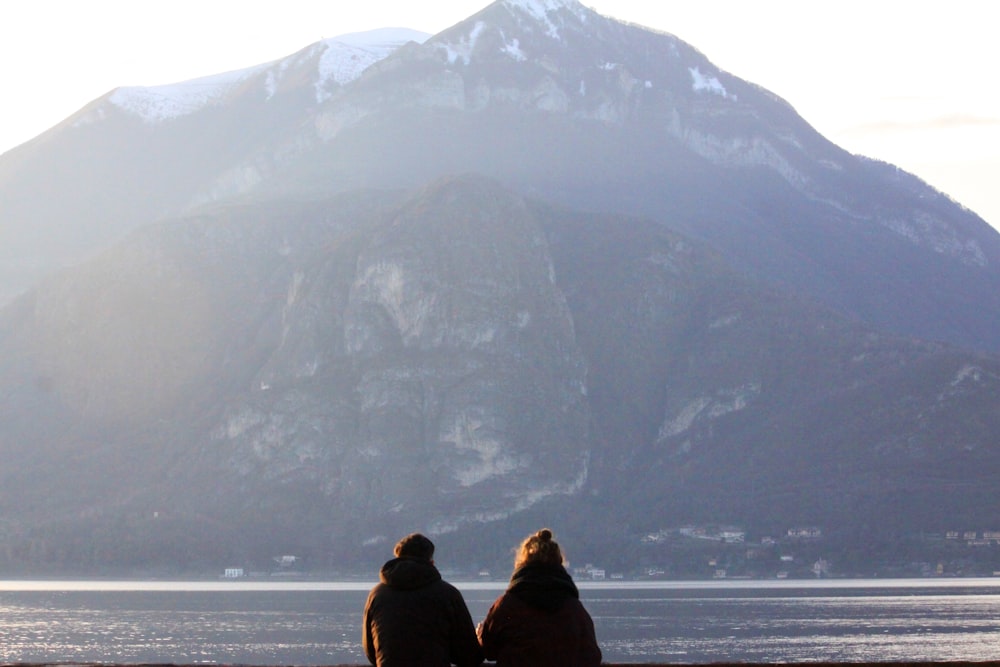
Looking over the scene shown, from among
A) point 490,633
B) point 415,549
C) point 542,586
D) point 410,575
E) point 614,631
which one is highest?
point 415,549

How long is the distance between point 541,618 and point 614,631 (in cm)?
11639

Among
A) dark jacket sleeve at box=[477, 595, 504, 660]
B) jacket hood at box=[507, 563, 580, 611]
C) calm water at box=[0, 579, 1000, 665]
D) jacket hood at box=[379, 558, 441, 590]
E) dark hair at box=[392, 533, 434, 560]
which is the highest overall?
dark hair at box=[392, 533, 434, 560]

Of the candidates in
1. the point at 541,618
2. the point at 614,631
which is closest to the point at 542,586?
the point at 541,618

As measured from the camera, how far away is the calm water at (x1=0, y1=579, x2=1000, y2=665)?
103 metres

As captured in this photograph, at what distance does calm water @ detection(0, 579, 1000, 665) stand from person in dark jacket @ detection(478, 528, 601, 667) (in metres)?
70.8

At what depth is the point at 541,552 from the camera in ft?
54.9

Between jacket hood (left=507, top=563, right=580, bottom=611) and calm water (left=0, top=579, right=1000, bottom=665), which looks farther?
calm water (left=0, top=579, right=1000, bottom=665)

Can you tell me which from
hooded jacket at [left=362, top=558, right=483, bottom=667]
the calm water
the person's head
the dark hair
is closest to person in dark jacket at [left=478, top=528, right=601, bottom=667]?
the person's head

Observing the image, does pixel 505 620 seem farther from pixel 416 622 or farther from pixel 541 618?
pixel 416 622

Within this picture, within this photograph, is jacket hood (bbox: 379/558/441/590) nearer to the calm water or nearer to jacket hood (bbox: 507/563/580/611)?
jacket hood (bbox: 507/563/580/611)

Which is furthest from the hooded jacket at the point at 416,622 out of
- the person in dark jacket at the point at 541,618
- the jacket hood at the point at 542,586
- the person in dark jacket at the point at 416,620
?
the jacket hood at the point at 542,586

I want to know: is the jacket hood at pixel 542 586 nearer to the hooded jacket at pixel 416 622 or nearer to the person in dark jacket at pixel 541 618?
the person in dark jacket at pixel 541 618

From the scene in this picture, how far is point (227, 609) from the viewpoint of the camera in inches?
7170

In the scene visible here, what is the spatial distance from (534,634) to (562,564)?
2.23 ft
